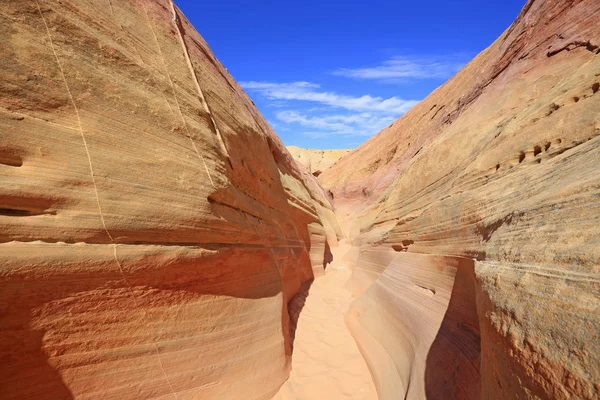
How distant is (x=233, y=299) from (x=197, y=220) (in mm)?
Answer: 1044

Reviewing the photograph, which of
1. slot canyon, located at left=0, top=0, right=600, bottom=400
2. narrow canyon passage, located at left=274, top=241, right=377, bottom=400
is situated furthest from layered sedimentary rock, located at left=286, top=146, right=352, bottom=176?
slot canyon, located at left=0, top=0, right=600, bottom=400

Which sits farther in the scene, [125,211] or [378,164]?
[378,164]

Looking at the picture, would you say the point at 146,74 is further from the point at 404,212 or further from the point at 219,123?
the point at 404,212

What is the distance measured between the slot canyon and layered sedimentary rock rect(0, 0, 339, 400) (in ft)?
0.05

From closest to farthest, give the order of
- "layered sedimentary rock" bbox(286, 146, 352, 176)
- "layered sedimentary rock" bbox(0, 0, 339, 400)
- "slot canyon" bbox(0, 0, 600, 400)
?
"slot canyon" bbox(0, 0, 600, 400), "layered sedimentary rock" bbox(0, 0, 339, 400), "layered sedimentary rock" bbox(286, 146, 352, 176)

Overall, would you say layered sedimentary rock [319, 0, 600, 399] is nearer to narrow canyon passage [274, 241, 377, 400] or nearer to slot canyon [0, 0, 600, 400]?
slot canyon [0, 0, 600, 400]

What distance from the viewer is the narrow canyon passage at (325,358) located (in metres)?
3.35

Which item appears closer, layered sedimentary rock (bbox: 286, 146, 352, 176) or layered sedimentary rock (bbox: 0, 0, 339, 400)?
layered sedimentary rock (bbox: 0, 0, 339, 400)

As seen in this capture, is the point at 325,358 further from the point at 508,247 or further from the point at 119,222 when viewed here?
the point at 119,222

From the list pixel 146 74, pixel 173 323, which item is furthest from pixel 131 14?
pixel 173 323

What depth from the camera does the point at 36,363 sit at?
199cm

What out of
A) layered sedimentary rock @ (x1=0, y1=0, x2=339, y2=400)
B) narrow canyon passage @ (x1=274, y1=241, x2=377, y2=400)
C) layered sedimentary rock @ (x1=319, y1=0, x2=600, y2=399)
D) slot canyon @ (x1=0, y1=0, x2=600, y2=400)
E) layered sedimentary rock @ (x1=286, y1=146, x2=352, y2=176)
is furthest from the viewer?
layered sedimentary rock @ (x1=286, y1=146, x2=352, y2=176)

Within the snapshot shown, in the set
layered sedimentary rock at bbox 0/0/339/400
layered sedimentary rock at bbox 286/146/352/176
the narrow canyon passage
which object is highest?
layered sedimentary rock at bbox 286/146/352/176

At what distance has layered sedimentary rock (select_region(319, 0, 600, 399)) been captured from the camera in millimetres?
1408
